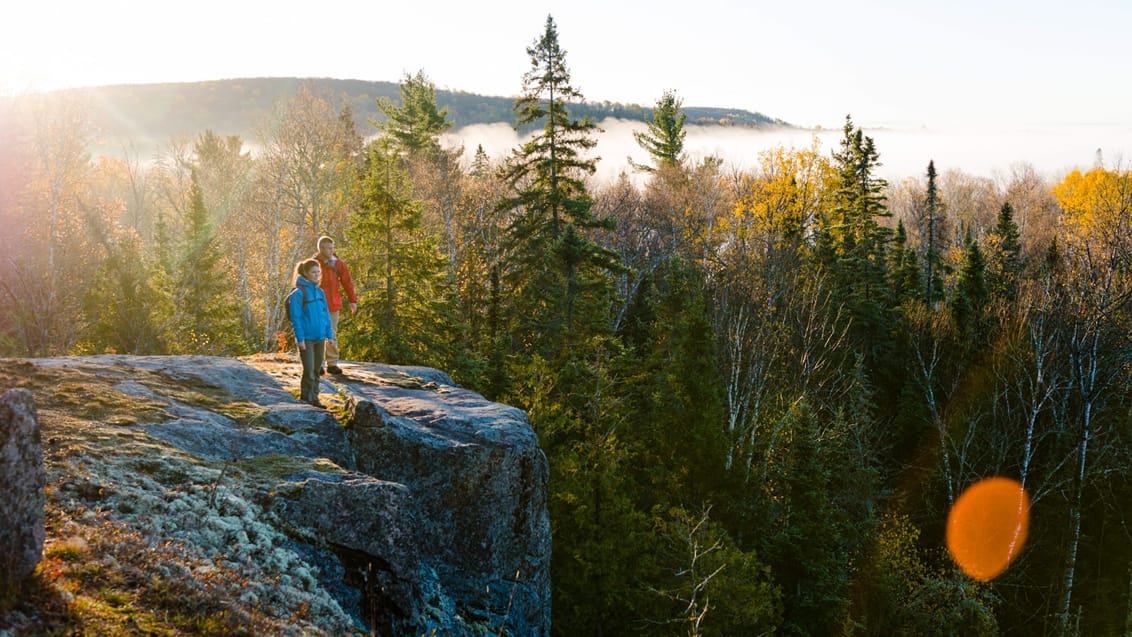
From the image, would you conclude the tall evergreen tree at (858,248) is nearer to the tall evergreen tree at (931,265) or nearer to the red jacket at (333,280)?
the tall evergreen tree at (931,265)

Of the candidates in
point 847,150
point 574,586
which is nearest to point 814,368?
point 574,586

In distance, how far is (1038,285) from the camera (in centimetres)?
3020

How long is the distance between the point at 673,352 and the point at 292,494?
803 inches

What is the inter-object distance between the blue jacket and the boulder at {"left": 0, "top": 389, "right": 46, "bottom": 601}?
4832 mm

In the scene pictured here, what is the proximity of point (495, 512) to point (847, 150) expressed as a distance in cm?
4261

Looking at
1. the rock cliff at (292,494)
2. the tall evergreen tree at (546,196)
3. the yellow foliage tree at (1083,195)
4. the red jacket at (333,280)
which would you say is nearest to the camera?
the rock cliff at (292,494)

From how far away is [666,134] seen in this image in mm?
49125

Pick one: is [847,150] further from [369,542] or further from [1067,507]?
[369,542]

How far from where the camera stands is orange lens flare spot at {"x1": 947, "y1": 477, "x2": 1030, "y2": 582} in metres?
27.7

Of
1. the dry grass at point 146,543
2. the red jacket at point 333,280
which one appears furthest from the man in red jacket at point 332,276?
the dry grass at point 146,543

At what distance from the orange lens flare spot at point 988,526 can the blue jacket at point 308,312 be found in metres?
26.8

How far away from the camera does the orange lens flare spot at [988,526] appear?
27688 millimetres

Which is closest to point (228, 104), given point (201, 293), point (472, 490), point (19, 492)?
point (201, 293)

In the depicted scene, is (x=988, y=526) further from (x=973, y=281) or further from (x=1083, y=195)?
(x=1083, y=195)
